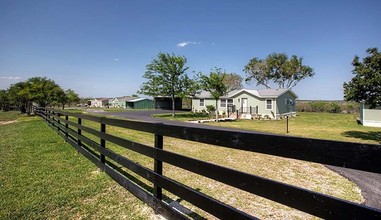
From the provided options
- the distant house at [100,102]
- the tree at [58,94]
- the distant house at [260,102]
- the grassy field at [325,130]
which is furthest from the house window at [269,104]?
the distant house at [100,102]

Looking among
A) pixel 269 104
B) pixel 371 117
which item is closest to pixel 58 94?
pixel 269 104

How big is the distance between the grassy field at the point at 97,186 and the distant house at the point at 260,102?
2176cm

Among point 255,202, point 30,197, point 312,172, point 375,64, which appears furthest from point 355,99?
point 30,197

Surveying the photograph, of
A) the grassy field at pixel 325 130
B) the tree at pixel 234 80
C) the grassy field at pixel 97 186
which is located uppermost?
the tree at pixel 234 80

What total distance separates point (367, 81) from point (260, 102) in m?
15.4

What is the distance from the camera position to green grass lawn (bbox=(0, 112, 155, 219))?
3.22 meters

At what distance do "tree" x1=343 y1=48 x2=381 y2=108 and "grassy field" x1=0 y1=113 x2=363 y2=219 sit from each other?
9.82m

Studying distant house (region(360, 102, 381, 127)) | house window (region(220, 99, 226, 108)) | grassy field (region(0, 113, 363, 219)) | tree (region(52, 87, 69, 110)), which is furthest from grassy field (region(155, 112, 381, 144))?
tree (region(52, 87, 69, 110))

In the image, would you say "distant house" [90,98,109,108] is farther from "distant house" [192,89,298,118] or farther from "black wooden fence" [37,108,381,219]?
"black wooden fence" [37,108,381,219]

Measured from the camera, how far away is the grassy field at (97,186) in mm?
3326

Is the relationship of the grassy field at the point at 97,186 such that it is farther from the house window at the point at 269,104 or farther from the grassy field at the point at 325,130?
the house window at the point at 269,104

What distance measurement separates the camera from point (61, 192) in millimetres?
3941

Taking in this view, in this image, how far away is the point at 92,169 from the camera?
5.19 metres

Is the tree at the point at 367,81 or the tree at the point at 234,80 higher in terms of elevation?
the tree at the point at 234,80
